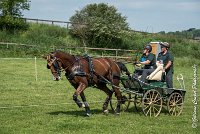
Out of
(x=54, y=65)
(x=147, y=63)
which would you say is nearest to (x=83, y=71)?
(x=54, y=65)

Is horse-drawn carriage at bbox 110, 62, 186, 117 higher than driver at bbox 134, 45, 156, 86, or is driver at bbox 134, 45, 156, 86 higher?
driver at bbox 134, 45, 156, 86

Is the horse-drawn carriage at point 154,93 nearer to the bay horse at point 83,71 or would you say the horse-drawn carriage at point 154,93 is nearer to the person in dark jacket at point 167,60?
the person in dark jacket at point 167,60

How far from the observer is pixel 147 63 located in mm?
14102

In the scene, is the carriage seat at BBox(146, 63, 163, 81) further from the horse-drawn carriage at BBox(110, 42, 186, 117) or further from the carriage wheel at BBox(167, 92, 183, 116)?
the carriage wheel at BBox(167, 92, 183, 116)

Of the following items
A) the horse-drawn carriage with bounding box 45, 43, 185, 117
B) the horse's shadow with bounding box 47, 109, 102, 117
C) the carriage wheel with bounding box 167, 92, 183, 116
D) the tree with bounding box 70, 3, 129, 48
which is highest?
the tree with bounding box 70, 3, 129, 48

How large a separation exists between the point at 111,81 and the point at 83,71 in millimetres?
1202

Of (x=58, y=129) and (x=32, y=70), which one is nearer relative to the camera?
(x=58, y=129)

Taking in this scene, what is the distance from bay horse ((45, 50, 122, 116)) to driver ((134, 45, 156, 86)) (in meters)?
0.77

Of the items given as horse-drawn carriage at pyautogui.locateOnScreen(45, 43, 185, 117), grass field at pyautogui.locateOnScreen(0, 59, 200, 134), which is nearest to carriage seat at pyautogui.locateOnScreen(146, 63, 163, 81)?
horse-drawn carriage at pyautogui.locateOnScreen(45, 43, 185, 117)

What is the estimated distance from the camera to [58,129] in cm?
1089

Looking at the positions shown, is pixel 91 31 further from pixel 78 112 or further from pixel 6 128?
pixel 6 128

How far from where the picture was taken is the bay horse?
42.0 feet

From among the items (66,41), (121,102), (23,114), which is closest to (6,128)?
(23,114)

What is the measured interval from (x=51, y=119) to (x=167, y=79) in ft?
13.9
